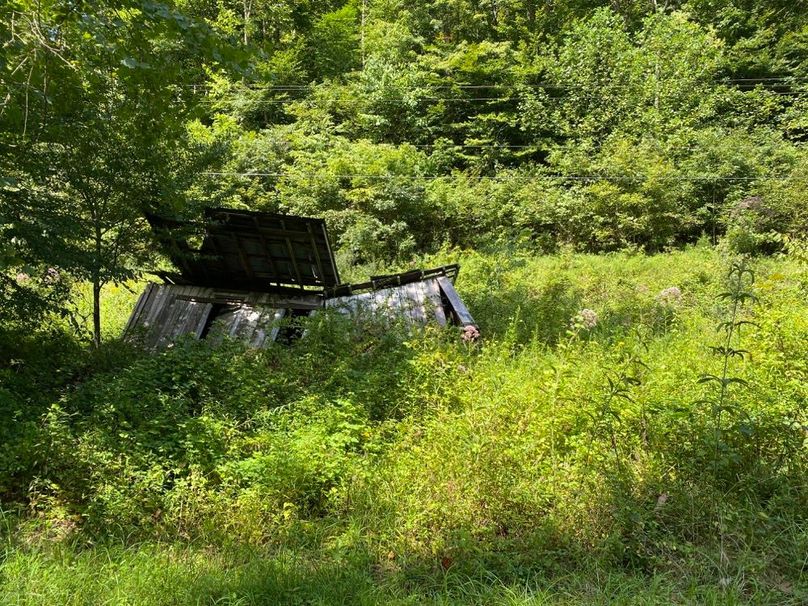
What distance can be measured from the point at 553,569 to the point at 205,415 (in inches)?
119

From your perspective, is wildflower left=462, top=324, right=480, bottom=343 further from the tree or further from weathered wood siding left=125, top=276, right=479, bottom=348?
the tree

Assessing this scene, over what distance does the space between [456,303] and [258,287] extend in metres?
3.53

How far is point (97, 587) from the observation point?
259 cm

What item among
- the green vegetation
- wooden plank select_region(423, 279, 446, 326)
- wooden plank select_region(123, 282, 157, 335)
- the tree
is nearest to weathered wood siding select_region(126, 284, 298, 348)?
wooden plank select_region(123, 282, 157, 335)

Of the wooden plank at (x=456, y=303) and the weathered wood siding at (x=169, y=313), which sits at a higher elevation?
the weathered wood siding at (x=169, y=313)

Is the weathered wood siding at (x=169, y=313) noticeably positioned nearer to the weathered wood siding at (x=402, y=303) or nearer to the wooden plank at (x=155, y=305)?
the wooden plank at (x=155, y=305)

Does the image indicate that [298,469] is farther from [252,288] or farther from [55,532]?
[252,288]

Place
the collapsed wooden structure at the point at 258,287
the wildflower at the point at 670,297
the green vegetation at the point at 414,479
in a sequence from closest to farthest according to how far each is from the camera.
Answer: the green vegetation at the point at 414,479 → the collapsed wooden structure at the point at 258,287 → the wildflower at the point at 670,297

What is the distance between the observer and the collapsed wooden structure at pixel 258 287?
7.56 meters

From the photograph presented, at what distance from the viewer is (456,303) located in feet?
26.2

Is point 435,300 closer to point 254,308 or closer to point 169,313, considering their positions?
point 254,308

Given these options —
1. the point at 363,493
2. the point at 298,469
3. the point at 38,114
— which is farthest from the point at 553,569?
the point at 38,114

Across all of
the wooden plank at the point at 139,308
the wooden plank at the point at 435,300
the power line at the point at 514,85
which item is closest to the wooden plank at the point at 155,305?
the wooden plank at the point at 139,308

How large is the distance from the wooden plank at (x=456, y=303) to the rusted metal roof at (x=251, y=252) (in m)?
1.82
